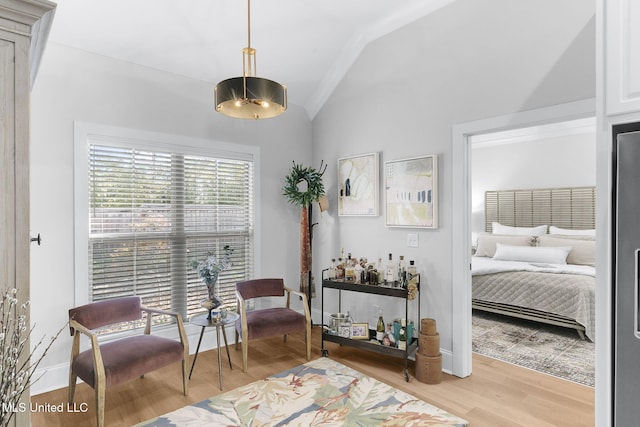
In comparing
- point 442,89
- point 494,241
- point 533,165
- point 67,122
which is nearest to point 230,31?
point 67,122

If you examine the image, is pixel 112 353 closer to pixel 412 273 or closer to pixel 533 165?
pixel 412 273

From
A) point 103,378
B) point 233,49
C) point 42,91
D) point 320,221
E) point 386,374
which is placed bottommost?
point 386,374

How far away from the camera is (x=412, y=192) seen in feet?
11.0

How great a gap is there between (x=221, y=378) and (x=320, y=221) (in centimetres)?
210

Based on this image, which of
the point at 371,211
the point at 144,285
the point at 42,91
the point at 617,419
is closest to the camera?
the point at 617,419

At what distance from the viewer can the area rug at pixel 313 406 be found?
235 cm

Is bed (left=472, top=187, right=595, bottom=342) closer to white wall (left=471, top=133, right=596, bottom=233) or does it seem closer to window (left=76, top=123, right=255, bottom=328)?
white wall (left=471, top=133, right=596, bottom=233)

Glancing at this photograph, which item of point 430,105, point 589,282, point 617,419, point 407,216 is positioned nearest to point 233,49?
point 430,105

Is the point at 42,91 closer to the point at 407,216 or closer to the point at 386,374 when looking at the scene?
the point at 407,216

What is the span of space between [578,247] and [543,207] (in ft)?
3.69

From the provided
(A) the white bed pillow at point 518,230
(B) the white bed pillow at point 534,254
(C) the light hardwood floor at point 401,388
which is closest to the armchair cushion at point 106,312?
(C) the light hardwood floor at point 401,388

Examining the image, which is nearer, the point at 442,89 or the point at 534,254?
the point at 442,89

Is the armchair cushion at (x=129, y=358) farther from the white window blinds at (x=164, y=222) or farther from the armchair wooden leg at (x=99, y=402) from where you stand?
the white window blinds at (x=164, y=222)

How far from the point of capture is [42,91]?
2.79 metres
